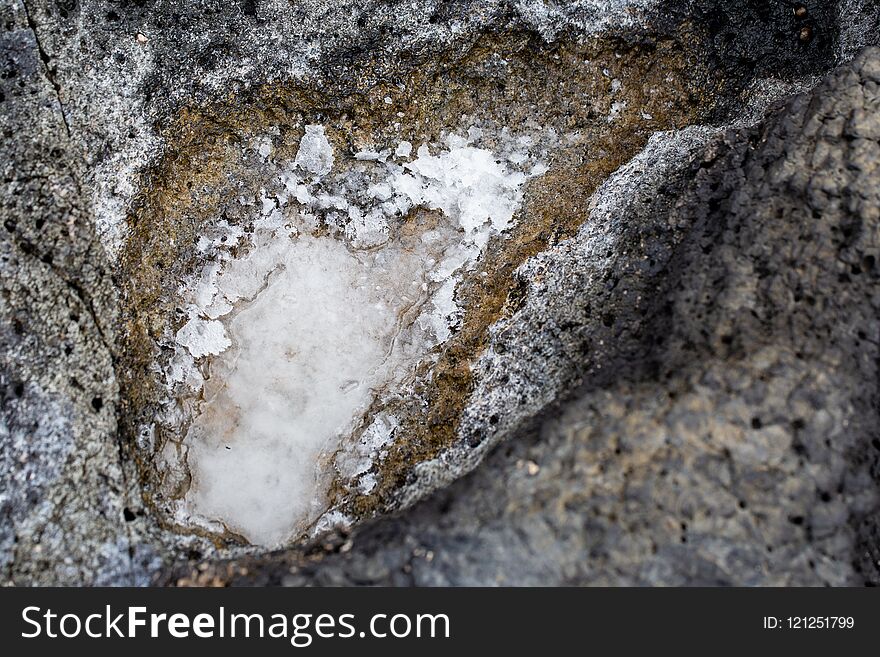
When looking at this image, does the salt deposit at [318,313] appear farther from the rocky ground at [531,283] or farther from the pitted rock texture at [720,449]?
the pitted rock texture at [720,449]

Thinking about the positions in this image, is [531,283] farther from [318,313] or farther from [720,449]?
[720,449]

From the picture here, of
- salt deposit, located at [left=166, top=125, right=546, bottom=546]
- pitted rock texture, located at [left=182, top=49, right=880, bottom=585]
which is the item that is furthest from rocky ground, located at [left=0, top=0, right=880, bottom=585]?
salt deposit, located at [left=166, top=125, right=546, bottom=546]

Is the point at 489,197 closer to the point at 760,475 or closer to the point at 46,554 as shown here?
the point at 760,475

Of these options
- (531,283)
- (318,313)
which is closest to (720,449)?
(531,283)

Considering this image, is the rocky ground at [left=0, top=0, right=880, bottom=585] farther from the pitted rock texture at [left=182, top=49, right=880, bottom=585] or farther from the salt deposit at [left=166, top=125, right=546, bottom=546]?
the salt deposit at [left=166, top=125, right=546, bottom=546]

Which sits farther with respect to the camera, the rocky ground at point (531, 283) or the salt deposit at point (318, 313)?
the salt deposit at point (318, 313)

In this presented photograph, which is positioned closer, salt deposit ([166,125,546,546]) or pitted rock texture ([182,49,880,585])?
pitted rock texture ([182,49,880,585])

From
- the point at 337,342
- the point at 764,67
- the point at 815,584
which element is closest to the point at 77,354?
the point at 337,342

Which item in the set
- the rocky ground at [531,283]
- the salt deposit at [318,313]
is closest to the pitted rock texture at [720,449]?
the rocky ground at [531,283]
